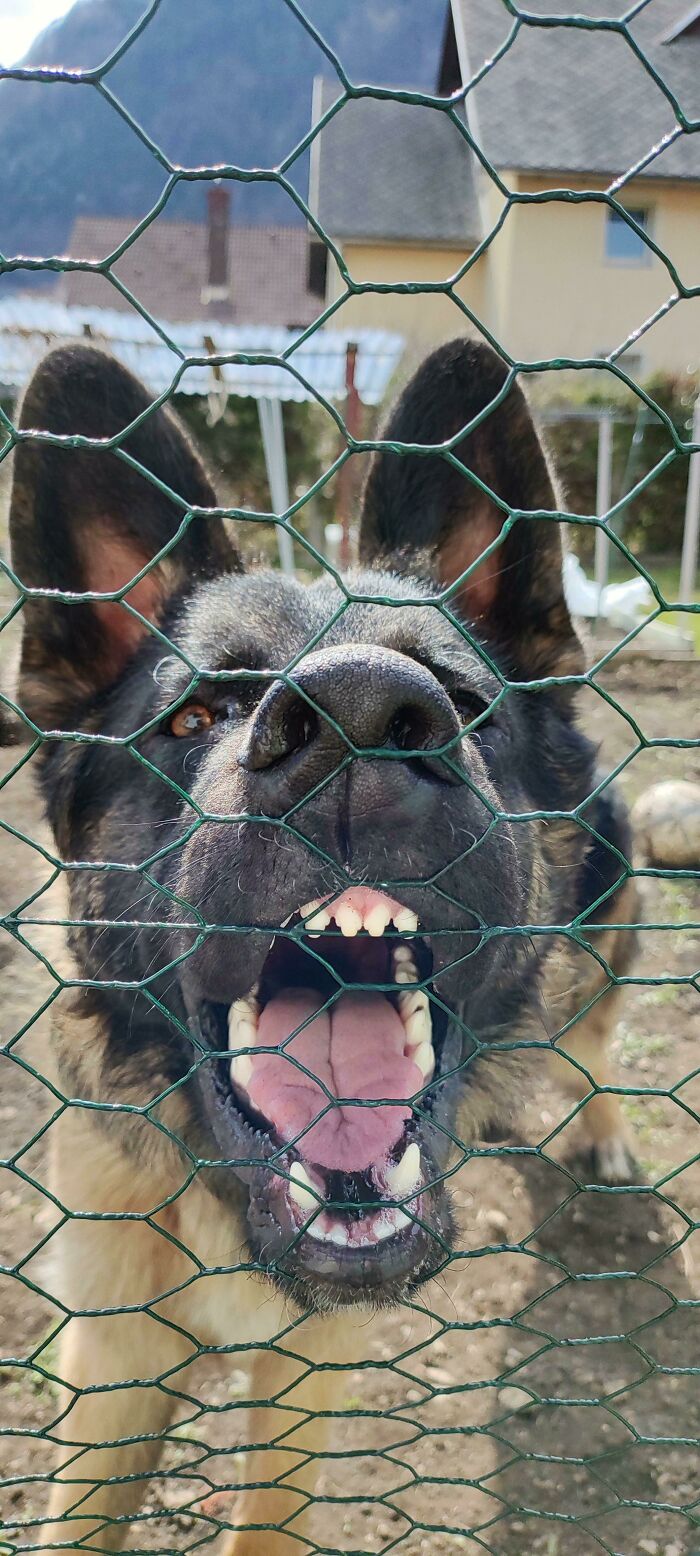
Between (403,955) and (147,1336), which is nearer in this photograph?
(403,955)

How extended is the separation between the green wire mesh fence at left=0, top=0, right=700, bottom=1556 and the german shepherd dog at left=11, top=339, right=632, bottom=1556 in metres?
0.01

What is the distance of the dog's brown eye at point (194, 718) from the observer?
229 cm

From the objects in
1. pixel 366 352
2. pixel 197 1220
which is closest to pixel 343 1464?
pixel 197 1220

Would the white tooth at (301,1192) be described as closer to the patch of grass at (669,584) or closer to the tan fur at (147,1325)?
the tan fur at (147,1325)

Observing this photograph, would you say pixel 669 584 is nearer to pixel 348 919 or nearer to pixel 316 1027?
pixel 316 1027

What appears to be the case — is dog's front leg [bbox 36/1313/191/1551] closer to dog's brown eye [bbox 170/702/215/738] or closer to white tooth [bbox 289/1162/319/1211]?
white tooth [bbox 289/1162/319/1211]

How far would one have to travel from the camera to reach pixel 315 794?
1.51 m

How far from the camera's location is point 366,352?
899 cm

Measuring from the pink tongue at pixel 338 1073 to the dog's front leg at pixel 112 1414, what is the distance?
0.78 meters

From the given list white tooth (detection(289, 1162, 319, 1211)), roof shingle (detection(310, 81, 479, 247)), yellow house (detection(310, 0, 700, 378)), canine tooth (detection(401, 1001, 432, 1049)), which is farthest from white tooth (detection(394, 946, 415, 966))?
roof shingle (detection(310, 81, 479, 247))

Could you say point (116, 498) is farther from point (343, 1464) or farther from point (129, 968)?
point (343, 1464)

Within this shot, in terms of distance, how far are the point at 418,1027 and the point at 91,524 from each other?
145 centimetres

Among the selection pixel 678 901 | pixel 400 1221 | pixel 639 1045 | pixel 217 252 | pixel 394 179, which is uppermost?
pixel 217 252

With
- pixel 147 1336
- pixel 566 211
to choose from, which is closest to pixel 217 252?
pixel 566 211
